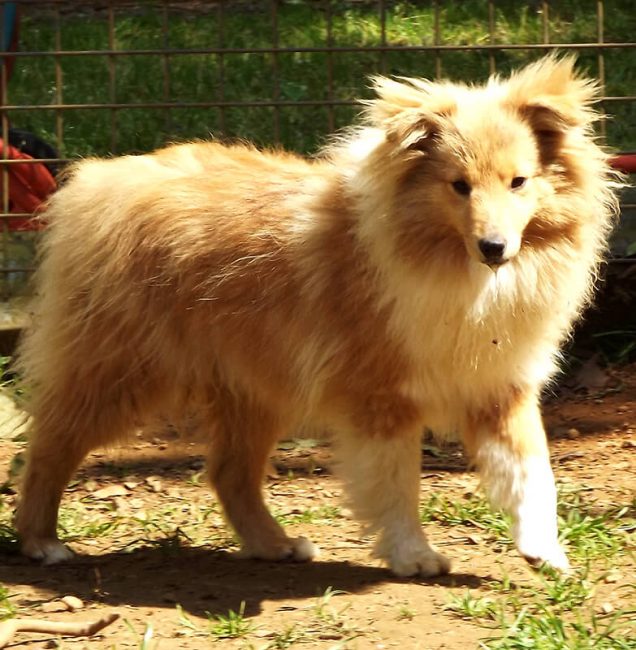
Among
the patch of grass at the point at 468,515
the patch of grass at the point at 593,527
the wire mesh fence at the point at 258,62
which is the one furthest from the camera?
the wire mesh fence at the point at 258,62

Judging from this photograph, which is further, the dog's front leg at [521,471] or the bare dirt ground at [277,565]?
the dog's front leg at [521,471]

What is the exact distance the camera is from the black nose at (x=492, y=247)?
14.2ft

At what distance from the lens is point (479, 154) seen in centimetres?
452

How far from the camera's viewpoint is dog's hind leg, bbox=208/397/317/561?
5.36 m

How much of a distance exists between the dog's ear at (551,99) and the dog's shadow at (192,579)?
1.66 metres

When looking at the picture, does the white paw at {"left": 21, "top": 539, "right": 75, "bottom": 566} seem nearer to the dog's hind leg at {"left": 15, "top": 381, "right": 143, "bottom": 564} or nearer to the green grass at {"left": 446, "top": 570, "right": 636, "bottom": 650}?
the dog's hind leg at {"left": 15, "top": 381, "right": 143, "bottom": 564}

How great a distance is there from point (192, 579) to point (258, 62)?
554 centimetres

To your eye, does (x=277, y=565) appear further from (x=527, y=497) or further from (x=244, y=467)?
(x=527, y=497)

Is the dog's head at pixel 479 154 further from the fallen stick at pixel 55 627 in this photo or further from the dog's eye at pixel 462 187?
the fallen stick at pixel 55 627

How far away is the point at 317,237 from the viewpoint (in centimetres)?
489

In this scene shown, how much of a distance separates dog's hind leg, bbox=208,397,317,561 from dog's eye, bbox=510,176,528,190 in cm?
150

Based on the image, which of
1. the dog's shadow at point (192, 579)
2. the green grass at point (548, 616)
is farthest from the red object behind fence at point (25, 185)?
the green grass at point (548, 616)

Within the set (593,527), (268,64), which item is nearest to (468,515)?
(593,527)

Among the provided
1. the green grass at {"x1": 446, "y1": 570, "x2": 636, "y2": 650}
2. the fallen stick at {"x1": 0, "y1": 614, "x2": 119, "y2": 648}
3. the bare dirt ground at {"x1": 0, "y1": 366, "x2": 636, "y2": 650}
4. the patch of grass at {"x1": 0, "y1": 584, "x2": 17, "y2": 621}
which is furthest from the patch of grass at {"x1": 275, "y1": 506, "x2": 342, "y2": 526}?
the fallen stick at {"x1": 0, "y1": 614, "x2": 119, "y2": 648}
